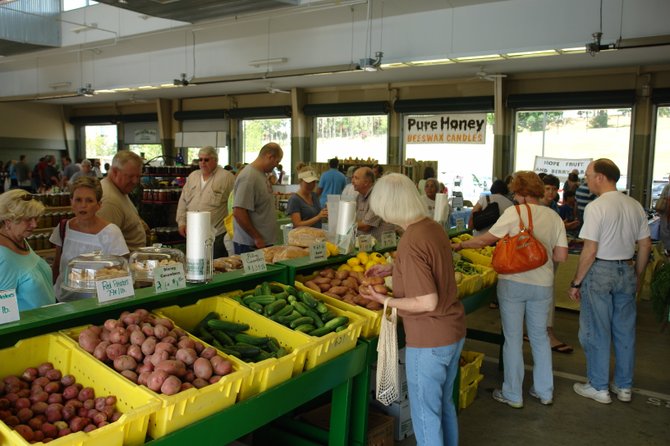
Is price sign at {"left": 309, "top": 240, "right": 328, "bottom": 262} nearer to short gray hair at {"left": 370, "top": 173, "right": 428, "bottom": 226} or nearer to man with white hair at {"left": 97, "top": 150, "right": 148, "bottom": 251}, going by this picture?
short gray hair at {"left": 370, "top": 173, "right": 428, "bottom": 226}

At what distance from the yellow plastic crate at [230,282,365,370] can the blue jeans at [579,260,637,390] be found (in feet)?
6.94

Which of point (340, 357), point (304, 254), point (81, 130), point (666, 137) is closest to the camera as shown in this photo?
point (340, 357)

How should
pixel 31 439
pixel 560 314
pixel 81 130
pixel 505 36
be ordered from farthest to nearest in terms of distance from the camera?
pixel 81 130 < pixel 505 36 < pixel 560 314 < pixel 31 439

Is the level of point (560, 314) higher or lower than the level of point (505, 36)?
lower

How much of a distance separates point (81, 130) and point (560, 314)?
60.8 ft

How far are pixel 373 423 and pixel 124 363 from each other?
5.44ft

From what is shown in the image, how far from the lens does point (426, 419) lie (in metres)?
2.67

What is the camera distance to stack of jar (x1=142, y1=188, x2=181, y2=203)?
7543mm

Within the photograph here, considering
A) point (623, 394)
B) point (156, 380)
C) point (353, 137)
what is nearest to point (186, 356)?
point (156, 380)

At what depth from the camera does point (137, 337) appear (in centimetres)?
213

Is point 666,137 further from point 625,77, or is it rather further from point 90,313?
point 90,313

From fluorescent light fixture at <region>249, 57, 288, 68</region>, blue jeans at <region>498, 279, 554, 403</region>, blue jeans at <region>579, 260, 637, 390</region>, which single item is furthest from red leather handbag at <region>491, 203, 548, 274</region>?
fluorescent light fixture at <region>249, 57, 288, 68</region>

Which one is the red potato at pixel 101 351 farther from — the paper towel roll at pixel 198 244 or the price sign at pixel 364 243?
the price sign at pixel 364 243

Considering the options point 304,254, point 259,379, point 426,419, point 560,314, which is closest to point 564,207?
point 560,314
